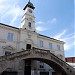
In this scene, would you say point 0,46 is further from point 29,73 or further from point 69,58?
point 69,58

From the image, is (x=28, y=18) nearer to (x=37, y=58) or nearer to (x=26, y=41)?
(x=26, y=41)

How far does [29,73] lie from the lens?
27.6 metres

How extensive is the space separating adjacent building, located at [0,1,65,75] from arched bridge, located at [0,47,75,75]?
3.91 metres

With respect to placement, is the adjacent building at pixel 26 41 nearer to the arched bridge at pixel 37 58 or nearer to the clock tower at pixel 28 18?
the clock tower at pixel 28 18

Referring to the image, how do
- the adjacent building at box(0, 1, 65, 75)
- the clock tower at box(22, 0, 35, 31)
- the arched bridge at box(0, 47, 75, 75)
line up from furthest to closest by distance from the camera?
the clock tower at box(22, 0, 35, 31) → the adjacent building at box(0, 1, 65, 75) → the arched bridge at box(0, 47, 75, 75)

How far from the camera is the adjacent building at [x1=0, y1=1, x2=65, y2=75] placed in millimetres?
26344

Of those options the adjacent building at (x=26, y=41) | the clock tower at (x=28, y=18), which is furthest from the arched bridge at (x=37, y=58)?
the clock tower at (x=28, y=18)

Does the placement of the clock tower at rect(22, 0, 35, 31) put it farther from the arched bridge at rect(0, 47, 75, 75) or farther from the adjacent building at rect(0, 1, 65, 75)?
the arched bridge at rect(0, 47, 75, 75)

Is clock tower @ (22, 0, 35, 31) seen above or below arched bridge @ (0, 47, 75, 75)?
above

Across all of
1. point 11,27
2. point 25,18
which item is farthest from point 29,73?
point 25,18

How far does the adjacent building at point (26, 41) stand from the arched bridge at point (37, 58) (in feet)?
12.8

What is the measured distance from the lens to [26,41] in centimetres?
2875

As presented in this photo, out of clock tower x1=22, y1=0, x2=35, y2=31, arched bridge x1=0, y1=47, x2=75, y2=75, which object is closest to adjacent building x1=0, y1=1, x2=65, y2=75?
clock tower x1=22, y1=0, x2=35, y2=31

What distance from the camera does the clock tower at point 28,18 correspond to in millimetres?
30469
